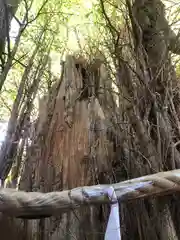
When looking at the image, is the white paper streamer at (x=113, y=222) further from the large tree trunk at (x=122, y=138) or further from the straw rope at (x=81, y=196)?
the large tree trunk at (x=122, y=138)

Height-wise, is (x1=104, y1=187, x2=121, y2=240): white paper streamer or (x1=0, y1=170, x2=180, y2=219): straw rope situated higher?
(x1=0, y1=170, x2=180, y2=219): straw rope

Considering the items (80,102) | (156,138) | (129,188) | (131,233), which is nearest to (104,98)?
(80,102)

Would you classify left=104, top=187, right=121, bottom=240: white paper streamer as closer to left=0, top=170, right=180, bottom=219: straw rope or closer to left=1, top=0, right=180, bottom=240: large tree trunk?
left=0, top=170, right=180, bottom=219: straw rope

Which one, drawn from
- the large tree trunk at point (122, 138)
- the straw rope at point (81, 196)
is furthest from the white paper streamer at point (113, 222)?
the large tree trunk at point (122, 138)

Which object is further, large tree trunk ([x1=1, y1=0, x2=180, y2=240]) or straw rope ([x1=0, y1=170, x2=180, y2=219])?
large tree trunk ([x1=1, y1=0, x2=180, y2=240])

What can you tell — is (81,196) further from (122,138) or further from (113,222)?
(122,138)

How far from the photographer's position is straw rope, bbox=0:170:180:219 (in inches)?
47.3

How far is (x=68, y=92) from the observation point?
122 inches

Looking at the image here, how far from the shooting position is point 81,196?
3.99 ft

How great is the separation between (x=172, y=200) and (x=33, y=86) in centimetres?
198

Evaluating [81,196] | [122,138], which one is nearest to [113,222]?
[81,196]

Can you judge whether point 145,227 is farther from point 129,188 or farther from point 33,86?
point 33,86

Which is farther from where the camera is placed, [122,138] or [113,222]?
Result: [122,138]

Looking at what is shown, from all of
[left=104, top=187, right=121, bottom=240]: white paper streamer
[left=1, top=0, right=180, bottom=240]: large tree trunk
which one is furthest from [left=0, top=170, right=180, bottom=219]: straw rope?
[left=1, top=0, right=180, bottom=240]: large tree trunk
